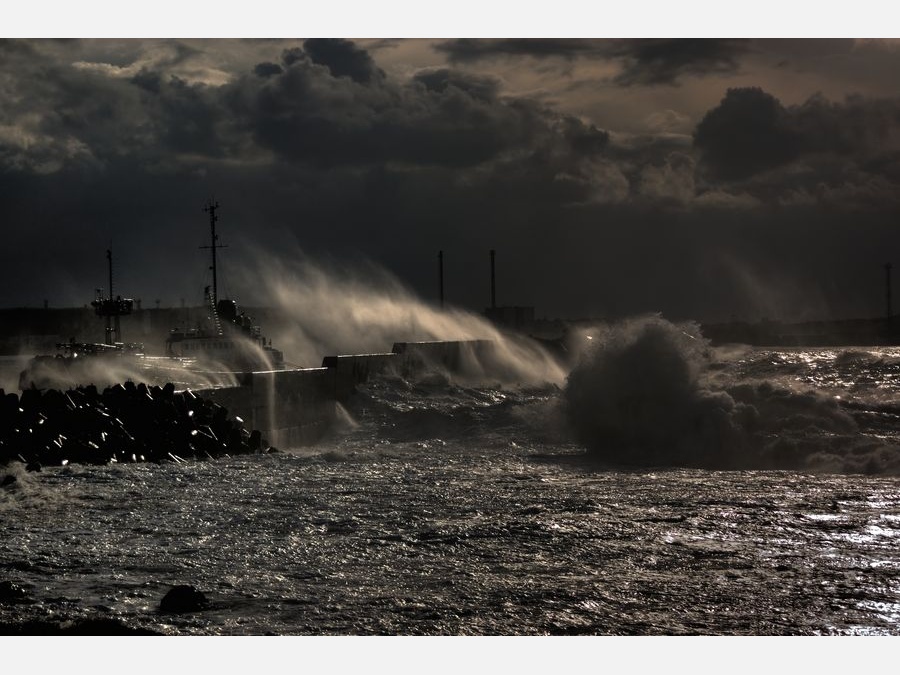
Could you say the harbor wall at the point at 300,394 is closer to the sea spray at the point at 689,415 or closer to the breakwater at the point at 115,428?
the breakwater at the point at 115,428

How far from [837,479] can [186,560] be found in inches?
290

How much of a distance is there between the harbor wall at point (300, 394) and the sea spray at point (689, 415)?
4.33m

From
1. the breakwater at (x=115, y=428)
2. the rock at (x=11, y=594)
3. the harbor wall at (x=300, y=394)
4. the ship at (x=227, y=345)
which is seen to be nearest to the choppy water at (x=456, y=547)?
the rock at (x=11, y=594)

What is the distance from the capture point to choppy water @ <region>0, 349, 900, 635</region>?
6094 millimetres

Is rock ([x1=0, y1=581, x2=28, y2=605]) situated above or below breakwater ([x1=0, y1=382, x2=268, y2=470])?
below

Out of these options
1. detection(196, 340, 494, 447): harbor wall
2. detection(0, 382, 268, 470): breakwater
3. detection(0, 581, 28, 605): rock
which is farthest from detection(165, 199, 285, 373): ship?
detection(0, 581, 28, 605): rock

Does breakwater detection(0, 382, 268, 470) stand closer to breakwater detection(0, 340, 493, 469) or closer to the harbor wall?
breakwater detection(0, 340, 493, 469)

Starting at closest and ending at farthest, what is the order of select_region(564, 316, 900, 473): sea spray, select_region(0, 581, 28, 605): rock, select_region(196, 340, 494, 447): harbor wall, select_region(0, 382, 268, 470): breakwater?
select_region(0, 581, 28, 605): rock < select_region(0, 382, 268, 470): breakwater < select_region(564, 316, 900, 473): sea spray < select_region(196, 340, 494, 447): harbor wall

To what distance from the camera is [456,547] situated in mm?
8031

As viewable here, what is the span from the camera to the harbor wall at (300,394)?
17094 millimetres

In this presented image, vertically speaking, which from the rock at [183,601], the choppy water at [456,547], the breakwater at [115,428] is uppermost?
the breakwater at [115,428]

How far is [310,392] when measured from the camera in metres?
19.4

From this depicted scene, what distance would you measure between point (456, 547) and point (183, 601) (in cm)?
232

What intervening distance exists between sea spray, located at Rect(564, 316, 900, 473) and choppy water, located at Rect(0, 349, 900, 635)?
1.32 m
